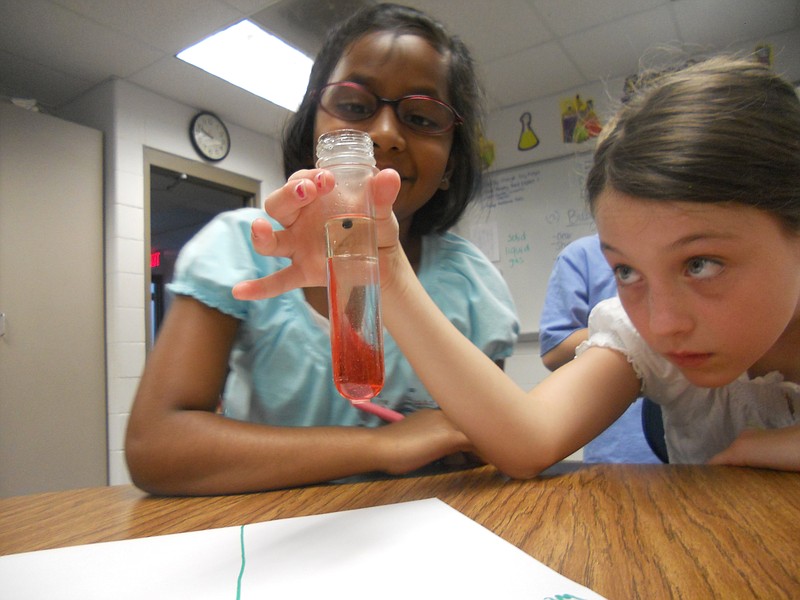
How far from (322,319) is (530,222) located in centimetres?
229

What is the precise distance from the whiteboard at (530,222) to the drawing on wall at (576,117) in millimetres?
92

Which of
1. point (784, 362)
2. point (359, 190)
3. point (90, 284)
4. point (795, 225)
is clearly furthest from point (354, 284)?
point (90, 284)

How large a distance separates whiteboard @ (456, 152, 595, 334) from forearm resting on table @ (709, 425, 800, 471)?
2.18m

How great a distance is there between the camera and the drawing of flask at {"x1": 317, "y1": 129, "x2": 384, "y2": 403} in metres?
0.38

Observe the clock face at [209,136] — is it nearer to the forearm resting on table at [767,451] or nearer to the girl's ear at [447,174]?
the girl's ear at [447,174]

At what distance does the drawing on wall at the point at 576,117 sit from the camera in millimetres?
2670

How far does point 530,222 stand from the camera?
285 centimetres

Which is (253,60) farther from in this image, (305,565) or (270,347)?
(305,565)

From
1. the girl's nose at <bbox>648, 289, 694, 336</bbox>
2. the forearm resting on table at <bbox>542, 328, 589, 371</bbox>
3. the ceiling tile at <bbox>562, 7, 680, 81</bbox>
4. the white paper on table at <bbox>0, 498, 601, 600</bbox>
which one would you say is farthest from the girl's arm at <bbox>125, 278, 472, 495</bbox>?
the ceiling tile at <bbox>562, 7, 680, 81</bbox>

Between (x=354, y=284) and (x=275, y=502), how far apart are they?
256 mm

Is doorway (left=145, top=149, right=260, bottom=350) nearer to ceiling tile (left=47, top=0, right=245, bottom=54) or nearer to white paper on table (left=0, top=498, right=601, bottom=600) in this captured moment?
ceiling tile (left=47, top=0, right=245, bottom=54)

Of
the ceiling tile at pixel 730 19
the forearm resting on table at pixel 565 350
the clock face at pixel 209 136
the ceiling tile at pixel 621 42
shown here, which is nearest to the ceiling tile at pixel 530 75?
the ceiling tile at pixel 621 42

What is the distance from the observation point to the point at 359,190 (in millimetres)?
406

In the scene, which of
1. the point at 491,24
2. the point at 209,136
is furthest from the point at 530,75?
the point at 209,136
